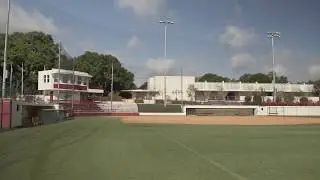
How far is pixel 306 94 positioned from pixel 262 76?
31683 mm

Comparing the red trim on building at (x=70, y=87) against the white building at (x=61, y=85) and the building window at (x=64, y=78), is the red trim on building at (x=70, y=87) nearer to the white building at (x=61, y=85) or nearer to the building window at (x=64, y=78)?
the white building at (x=61, y=85)

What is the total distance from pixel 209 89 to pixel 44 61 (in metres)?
57.8

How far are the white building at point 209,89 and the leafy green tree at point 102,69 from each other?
11730 mm

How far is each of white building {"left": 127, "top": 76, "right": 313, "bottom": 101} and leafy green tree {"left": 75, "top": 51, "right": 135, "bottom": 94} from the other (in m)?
11.7

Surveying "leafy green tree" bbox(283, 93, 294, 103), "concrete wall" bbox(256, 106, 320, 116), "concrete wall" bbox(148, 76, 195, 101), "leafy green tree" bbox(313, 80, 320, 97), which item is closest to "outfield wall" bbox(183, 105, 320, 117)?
"concrete wall" bbox(256, 106, 320, 116)

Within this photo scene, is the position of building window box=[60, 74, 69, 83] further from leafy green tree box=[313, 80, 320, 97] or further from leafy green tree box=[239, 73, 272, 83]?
leafy green tree box=[239, 73, 272, 83]

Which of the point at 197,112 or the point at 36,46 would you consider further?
the point at 36,46

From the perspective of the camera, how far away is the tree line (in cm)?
9731

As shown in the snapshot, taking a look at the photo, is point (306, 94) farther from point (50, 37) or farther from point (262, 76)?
point (50, 37)

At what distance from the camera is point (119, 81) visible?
422 ft

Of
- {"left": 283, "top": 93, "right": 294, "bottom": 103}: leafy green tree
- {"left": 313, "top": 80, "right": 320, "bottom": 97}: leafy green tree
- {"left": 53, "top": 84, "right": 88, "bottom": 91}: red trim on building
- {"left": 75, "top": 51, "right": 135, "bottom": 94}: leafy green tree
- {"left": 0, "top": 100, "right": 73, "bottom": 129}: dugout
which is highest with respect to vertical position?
{"left": 75, "top": 51, "right": 135, "bottom": 94}: leafy green tree

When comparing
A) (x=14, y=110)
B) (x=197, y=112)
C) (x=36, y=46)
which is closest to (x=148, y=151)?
→ (x=14, y=110)

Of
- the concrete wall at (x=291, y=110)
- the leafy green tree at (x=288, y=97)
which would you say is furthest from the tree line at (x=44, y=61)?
the leafy green tree at (x=288, y=97)

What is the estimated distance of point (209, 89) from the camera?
143m
